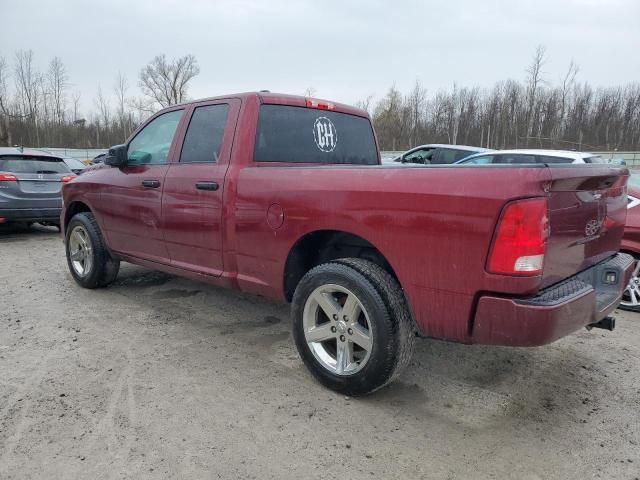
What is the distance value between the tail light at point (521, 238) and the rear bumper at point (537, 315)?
0.51 feet

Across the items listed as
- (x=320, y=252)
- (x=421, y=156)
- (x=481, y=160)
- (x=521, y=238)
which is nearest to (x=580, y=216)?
(x=521, y=238)

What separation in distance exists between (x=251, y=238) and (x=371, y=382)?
4.11 feet

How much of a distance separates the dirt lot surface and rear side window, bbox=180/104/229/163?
1425 mm

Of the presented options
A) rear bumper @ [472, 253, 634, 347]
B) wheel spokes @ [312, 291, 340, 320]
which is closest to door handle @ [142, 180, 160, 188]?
wheel spokes @ [312, 291, 340, 320]

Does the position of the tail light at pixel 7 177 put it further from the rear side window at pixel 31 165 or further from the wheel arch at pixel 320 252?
the wheel arch at pixel 320 252

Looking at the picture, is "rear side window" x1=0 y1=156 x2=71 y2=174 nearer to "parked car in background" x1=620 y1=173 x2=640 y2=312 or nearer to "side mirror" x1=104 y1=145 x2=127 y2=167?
"side mirror" x1=104 y1=145 x2=127 y2=167

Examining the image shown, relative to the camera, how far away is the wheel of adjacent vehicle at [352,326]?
2605 millimetres

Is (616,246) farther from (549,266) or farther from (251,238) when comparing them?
(251,238)

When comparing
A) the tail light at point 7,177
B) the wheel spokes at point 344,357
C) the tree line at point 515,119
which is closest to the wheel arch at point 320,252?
the wheel spokes at point 344,357

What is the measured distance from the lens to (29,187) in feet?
26.5

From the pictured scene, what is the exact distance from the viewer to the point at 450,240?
2.29 metres

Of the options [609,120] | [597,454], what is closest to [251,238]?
[597,454]

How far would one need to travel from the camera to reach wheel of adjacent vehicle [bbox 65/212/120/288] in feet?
16.0

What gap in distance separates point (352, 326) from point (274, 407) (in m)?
0.65
